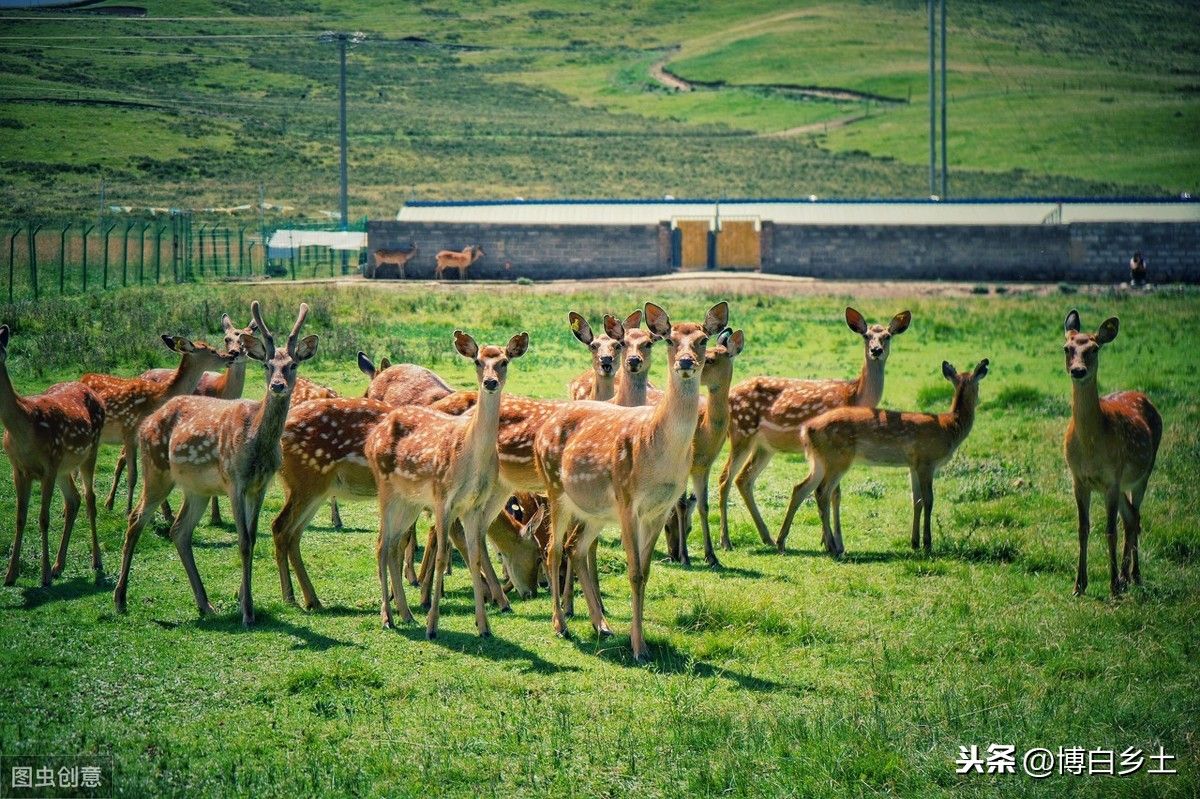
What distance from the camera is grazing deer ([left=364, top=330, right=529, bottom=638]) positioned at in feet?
38.2

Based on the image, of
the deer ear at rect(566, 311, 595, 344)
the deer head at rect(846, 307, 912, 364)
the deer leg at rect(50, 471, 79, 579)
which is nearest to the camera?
the deer leg at rect(50, 471, 79, 579)

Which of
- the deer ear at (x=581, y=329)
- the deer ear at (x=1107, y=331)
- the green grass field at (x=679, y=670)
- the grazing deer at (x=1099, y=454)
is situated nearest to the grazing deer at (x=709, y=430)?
the green grass field at (x=679, y=670)

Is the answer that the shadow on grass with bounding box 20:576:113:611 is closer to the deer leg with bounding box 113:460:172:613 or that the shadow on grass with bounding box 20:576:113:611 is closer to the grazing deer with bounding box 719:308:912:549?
the deer leg with bounding box 113:460:172:613

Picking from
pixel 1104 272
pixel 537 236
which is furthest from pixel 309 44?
pixel 1104 272

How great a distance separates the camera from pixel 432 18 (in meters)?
128

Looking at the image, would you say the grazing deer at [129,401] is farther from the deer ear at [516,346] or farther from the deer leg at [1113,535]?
the deer leg at [1113,535]

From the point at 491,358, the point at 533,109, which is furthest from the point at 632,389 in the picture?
the point at 533,109

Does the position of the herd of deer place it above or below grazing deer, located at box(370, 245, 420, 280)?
below

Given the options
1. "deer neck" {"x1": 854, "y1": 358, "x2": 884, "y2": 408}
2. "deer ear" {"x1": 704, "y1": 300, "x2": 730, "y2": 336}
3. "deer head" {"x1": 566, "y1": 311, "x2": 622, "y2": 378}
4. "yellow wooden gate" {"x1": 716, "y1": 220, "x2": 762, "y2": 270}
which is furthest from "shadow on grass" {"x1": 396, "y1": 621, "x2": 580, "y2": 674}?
Answer: "yellow wooden gate" {"x1": 716, "y1": 220, "x2": 762, "y2": 270}

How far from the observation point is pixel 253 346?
1273 centimetres

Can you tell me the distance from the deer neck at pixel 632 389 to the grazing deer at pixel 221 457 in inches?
129

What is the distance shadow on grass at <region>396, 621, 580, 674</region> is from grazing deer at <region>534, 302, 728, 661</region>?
607 mm

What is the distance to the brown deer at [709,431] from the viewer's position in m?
13.7

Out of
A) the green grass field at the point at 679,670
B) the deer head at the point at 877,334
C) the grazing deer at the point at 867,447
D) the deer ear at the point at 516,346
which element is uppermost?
the deer ear at the point at 516,346
